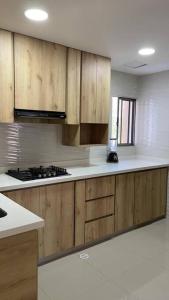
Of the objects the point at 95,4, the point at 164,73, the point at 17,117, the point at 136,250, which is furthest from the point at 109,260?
the point at 164,73

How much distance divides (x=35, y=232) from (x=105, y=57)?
237 cm

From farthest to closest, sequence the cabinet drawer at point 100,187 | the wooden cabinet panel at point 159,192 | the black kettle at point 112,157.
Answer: the black kettle at point 112,157 → the wooden cabinet panel at point 159,192 → the cabinet drawer at point 100,187

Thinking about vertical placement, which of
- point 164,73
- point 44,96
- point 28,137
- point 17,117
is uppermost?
point 164,73

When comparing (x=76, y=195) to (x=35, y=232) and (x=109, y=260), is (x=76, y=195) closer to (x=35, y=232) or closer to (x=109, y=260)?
(x=109, y=260)

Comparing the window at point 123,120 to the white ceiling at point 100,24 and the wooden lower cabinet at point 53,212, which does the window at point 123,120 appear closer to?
the white ceiling at point 100,24

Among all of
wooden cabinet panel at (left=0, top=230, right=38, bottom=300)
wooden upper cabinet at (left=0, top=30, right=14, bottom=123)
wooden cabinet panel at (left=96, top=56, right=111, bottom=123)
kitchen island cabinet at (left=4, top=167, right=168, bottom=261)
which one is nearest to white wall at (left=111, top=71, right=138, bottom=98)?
wooden cabinet panel at (left=96, top=56, right=111, bottom=123)

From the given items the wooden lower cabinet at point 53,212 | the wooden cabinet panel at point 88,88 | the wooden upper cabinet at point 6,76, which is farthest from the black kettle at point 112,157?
the wooden upper cabinet at point 6,76

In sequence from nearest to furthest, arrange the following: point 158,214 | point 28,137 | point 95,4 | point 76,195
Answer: point 95,4, point 76,195, point 28,137, point 158,214

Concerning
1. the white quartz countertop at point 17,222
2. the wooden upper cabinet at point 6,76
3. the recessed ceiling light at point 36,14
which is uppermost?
the recessed ceiling light at point 36,14

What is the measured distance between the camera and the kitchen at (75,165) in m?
1.77

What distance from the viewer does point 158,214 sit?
3.60 m

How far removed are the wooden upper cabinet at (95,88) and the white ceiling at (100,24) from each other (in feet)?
0.46

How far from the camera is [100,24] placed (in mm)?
2055

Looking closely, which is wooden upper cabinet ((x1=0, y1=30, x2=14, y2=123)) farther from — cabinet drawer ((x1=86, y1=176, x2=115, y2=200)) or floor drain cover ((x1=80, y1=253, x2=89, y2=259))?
floor drain cover ((x1=80, y1=253, x2=89, y2=259))
